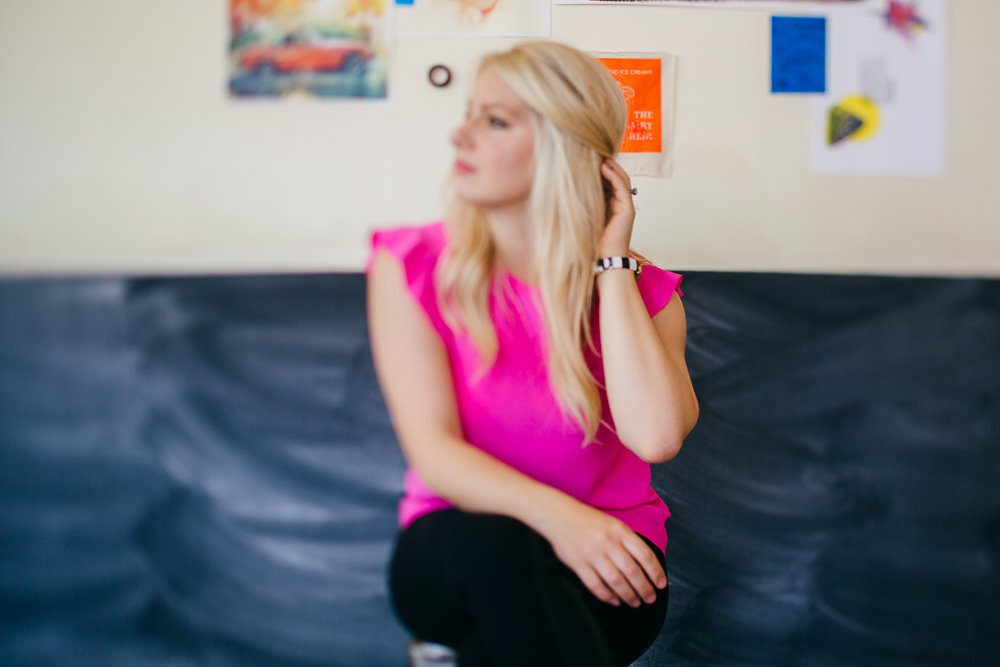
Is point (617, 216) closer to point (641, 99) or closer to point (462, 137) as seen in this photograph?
point (462, 137)

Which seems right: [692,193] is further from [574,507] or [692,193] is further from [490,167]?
[574,507]

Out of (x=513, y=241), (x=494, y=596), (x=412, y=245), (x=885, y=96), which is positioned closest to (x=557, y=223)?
(x=513, y=241)

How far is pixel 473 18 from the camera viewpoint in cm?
131

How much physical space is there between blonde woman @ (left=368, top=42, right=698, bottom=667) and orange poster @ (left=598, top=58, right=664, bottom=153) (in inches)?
12.0

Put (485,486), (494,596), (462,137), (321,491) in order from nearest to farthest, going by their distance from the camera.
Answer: (494,596) → (485,486) → (462,137) → (321,491)

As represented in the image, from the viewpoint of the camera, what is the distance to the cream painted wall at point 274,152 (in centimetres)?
125

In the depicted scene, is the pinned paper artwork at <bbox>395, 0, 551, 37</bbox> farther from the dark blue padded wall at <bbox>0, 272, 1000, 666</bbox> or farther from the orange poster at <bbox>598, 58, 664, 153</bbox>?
the dark blue padded wall at <bbox>0, 272, 1000, 666</bbox>

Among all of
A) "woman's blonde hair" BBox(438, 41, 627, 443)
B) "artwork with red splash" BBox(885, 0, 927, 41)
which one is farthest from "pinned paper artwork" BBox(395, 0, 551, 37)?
"artwork with red splash" BBox(885, 0, 927, 41)

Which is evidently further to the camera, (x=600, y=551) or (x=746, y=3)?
(x=746, y=3)

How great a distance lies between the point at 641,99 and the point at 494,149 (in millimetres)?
441

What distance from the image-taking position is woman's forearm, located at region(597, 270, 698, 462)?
98 centimetres

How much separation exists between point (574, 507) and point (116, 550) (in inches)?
25.1

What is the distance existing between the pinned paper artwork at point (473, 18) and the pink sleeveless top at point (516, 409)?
0.41m

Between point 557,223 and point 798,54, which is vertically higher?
point 798,54
